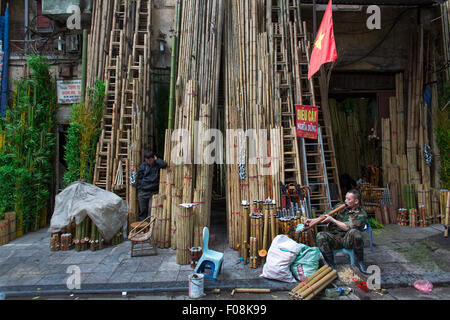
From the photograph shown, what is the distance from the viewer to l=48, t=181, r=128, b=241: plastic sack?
518cm

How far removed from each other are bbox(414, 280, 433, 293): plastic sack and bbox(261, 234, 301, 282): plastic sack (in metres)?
1.61

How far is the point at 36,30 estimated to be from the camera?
7766 mm

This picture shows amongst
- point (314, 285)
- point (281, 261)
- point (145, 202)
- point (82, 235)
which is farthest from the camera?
point (145, 202)

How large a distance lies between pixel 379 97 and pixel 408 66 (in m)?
1.05

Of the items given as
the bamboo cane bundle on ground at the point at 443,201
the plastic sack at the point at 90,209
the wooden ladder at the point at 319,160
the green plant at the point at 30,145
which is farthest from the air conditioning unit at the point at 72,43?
the bamboo cane bundle on ground at the point at 443,201

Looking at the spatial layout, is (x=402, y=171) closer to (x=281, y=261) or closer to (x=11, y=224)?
(x=281, y=261)

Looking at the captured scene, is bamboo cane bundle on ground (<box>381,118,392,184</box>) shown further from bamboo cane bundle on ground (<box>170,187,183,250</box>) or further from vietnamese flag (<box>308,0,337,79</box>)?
bamboo cane bundle on ground (<box>170,187,183,250</box>)

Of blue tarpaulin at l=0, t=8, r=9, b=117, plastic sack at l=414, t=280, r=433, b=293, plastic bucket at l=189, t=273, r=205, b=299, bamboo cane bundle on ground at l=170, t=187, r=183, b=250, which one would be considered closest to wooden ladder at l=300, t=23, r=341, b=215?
plastic sack at l=414, t=280, r=433, b=293

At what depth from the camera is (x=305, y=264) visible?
3998 millimetres

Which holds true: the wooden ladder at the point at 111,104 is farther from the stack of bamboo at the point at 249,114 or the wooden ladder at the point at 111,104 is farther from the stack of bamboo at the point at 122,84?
the stack of bamboo at the point at 249,114

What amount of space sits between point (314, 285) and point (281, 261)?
1.70ft

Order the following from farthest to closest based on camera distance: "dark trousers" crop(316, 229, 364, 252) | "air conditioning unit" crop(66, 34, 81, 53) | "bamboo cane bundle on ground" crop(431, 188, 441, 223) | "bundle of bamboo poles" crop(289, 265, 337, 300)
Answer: "air conditioning unit" crop(66, 34, 81, 53) → "bamboo cane bundle on ground" crop(431, 188, 441, 223) → "dark trousers" crop(316, 229, 364, 252) → "bundle of bamboo poles" crop(289, 265, 337, 300)

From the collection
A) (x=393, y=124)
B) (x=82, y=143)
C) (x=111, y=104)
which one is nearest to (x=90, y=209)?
(x=82, y=143)
